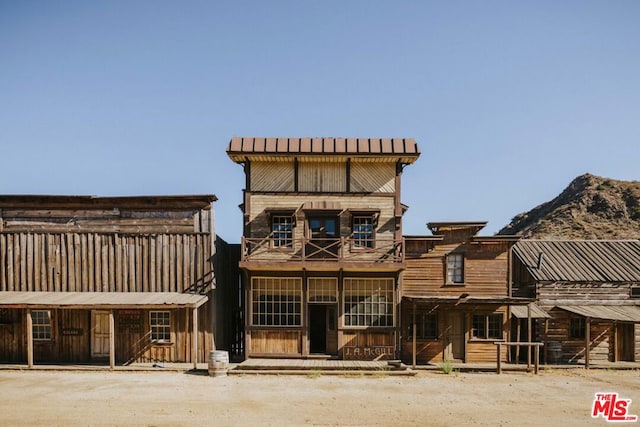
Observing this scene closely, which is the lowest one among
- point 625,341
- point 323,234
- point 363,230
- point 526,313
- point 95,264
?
point 625,341

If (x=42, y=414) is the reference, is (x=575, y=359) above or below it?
below

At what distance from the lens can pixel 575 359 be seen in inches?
850

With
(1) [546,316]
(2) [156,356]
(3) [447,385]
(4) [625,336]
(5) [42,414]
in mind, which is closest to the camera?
(5) [42,414]

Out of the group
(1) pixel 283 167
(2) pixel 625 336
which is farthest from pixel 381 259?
(2) pixel 625 336

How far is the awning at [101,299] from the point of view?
17531 mm

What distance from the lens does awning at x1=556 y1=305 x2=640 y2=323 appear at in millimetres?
20016

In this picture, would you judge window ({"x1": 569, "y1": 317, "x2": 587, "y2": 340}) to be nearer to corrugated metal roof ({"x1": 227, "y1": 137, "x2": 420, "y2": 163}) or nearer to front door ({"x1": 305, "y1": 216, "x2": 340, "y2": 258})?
corrugated metal roof ({"x1": 227, "y1": 137, "x2": 420, "y2": 163})

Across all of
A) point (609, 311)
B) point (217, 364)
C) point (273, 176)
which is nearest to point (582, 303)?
point (609, 311)

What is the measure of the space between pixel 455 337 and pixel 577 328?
6235mm

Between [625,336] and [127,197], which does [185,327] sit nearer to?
[127,197]

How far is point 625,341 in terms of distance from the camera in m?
22.0

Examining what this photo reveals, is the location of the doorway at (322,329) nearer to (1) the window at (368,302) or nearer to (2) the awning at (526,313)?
(1) the window at (368,302)

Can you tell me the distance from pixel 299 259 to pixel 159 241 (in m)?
5.93

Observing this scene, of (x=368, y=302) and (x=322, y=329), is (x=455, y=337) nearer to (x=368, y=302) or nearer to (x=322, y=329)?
(x=368, y=302)
